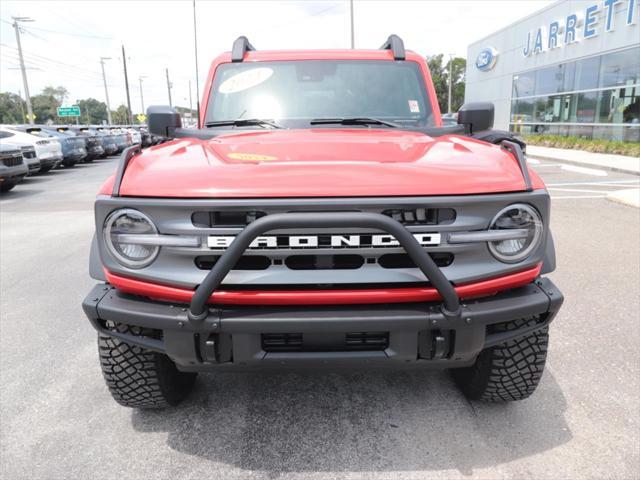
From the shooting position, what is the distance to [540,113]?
2536 cm

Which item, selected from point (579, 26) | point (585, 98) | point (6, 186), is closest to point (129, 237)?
point (6, 186)

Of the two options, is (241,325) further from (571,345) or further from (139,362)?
(571,345)

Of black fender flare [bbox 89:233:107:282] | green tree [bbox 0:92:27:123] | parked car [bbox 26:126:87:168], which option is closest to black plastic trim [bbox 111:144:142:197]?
black fender flare [bbox 89:233:107:282]

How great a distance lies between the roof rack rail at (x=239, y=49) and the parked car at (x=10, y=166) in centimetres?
900

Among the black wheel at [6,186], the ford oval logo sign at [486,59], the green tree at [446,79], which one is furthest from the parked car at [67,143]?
the green tree at [446,79]

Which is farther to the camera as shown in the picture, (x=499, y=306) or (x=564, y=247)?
(x=564, y=247)

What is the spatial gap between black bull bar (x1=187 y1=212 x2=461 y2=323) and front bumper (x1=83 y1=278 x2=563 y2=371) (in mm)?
137

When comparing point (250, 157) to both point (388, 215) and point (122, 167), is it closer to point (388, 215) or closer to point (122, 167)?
point (122, 167)

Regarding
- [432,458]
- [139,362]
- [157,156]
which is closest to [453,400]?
[432,458]

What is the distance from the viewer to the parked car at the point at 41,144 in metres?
14.2

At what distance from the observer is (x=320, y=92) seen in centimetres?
343

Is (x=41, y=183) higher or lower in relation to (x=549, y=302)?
lower

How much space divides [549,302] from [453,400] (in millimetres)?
973

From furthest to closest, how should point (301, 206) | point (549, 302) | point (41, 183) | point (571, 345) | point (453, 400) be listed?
point (41, 183) < point (571, 345) < point (453, 400) < point (549, 302) < point (301, 206)
